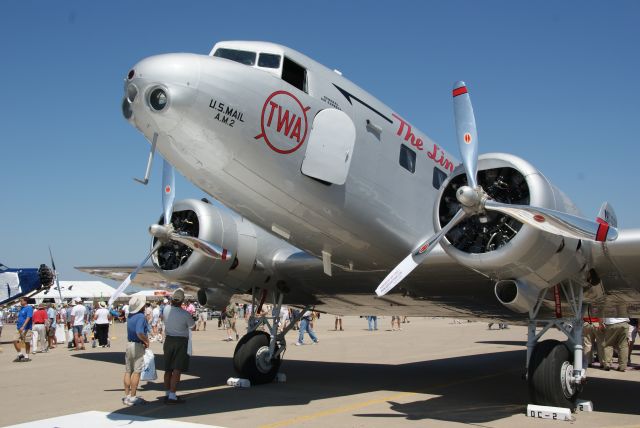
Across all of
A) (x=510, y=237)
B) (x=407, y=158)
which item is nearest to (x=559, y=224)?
(x=510, y=237)

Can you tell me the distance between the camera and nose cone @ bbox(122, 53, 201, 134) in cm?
671

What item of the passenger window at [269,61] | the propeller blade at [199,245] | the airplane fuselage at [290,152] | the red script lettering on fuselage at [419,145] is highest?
the passenger window at [269,61]

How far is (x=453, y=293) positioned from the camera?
10375 millimetres

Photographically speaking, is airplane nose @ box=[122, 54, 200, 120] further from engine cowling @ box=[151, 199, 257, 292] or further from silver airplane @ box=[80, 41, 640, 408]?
engine cowling @ box=[151, 199, 257, 292]

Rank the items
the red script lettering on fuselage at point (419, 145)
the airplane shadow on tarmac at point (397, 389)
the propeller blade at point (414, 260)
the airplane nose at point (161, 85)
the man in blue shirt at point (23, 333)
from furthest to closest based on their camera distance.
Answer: the man in blue shirt at point (23, 333) → the red script lettering on fuselage at point (419, 145) → the airplane shadow on tarmac at point (397, 389) → the propeller blade at point (414, 260) → the airplane nose at point (161, 85)

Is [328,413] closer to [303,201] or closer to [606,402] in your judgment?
[303,201]

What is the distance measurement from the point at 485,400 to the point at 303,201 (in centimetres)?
446

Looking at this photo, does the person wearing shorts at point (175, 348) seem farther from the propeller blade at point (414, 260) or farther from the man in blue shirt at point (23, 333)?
the man in blue shirt at point (23, 333)

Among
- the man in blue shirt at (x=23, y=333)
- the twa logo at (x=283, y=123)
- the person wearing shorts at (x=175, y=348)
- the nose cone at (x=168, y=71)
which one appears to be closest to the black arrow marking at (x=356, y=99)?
the twa logo at (x=283, y=123)

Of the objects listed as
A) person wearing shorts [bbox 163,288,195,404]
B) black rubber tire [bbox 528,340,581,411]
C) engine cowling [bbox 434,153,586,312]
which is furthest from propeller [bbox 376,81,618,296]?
person wearing shorts [bbox 163,288,195,404]

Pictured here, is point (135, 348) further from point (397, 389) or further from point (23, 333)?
point (23, 333)

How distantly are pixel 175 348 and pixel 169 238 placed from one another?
2042 millimetres

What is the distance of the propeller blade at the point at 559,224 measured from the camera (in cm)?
708

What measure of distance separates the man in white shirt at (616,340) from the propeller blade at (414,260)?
950 centimetres
